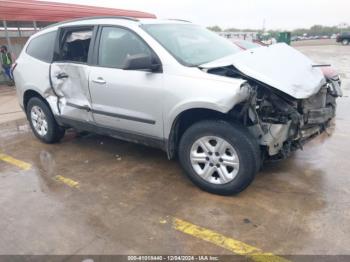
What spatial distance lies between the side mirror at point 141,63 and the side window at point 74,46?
1.20 m

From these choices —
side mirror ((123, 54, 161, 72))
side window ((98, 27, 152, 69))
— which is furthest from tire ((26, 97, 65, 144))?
side mirror ((123, 54, 161, 72))

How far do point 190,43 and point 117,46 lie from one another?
2.85ft

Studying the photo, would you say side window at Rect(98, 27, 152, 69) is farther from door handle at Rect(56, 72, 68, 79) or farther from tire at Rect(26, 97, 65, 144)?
tire at Rect(26, 97, 65, 144)

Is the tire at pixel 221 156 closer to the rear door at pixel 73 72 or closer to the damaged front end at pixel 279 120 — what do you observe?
the damaged front end at pixel 279 120

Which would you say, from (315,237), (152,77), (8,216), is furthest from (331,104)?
(8,216)

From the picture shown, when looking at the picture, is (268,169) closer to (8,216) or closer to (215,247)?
(215,247)

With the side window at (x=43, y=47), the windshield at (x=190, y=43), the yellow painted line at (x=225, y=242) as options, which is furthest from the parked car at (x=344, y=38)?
the yellow painted line at (x=225, y=242)

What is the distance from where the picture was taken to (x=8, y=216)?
3.25 m

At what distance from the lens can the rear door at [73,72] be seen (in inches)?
167

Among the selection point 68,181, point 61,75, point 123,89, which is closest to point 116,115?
point 123,89

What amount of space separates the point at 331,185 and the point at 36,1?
1393 cm

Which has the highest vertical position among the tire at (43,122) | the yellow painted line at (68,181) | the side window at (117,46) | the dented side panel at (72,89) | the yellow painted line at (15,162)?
the side window at (117,46)

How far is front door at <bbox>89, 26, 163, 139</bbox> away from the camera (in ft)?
11.9

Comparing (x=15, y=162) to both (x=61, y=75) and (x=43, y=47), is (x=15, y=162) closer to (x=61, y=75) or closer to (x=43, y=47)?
(x=61, y=75)
